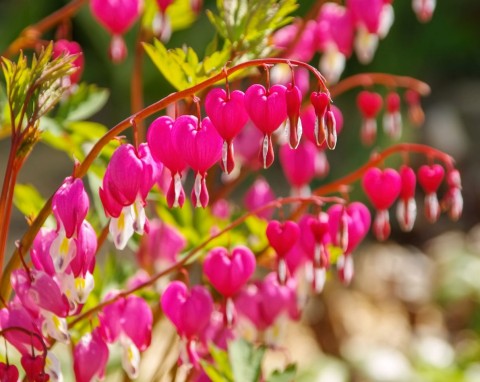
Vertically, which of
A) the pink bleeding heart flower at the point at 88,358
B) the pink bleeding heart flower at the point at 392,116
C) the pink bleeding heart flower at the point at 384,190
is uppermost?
the pink bleeding heart flower at the point at 88,358

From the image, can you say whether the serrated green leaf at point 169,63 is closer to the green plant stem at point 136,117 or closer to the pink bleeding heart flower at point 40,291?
the green plant stem at point 136,117

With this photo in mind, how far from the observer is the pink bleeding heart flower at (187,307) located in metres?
1.28

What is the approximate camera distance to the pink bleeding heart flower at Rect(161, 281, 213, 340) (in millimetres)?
1277

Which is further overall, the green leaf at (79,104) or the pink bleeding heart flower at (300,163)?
the pink bleeding heart flower at (300,163)

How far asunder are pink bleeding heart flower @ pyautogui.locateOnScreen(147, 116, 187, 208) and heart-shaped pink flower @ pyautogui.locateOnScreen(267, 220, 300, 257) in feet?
0.71

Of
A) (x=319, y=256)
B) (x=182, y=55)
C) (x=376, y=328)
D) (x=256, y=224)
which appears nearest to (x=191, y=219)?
(x=256, y=224)

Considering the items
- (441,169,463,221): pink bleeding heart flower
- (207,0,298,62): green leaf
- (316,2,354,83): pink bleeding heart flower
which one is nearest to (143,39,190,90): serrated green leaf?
(207,0,298,62): green leaf

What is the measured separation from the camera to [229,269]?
130 centimetres

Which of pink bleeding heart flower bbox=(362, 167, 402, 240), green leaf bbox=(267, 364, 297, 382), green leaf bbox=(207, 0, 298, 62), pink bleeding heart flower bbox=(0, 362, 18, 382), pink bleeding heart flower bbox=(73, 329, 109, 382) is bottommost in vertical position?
green leaf bbox=(267, 364, 297, 382)

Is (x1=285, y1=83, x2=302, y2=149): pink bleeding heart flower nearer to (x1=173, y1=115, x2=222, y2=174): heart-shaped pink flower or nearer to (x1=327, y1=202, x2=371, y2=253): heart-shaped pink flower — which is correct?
(x1=173, y1=115, x2=222, y2=174): heart-shaped pink flower

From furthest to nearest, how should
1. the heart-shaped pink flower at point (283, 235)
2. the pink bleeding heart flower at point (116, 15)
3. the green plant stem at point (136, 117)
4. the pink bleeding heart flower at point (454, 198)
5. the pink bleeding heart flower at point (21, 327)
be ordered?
the pink bleeding heart flower at point (116, 15) < the pink bleeding heart flower at point (454, 198) < the heart-shaped pink flower at point (283, 235) < the pink bleeding heart flower at point (21, 327) < the green plant stem at point (136, 117)

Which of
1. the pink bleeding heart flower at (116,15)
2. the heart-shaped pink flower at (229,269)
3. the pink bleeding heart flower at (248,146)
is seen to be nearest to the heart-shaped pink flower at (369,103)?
the pink bleeding heart flower at (248,146)

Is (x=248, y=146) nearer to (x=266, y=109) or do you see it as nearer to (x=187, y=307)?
(x=187, y=307)

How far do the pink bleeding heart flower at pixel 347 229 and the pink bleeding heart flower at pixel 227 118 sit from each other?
30cm
